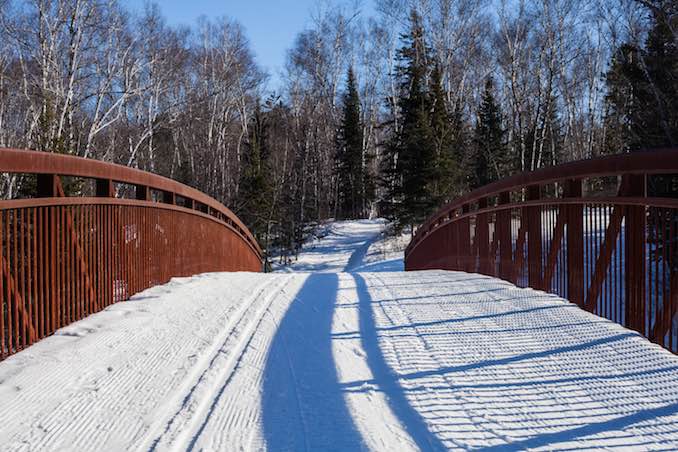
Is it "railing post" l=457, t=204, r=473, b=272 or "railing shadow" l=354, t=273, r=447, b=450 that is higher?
"railing post" l=457, t=204, r=473, b=272

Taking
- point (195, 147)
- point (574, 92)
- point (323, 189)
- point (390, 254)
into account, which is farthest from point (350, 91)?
point (390, 254)

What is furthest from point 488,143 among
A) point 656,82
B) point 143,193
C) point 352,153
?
point 143,193

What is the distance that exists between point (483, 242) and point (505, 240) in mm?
947

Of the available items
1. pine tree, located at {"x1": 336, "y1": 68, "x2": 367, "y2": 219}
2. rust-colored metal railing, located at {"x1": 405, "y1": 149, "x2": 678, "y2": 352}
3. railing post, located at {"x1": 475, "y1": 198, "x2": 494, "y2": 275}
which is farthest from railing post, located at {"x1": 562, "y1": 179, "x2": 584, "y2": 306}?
pine tree, located at {"x1": 336, "y1": 68, "x2": 367, "y2": 219}

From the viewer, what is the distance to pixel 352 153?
41156 mm

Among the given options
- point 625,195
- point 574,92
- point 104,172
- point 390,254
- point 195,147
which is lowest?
point 390,254

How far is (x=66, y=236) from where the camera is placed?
3.85 m

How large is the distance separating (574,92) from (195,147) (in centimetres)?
2376

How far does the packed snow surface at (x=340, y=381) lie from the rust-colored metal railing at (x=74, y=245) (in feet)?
0.57

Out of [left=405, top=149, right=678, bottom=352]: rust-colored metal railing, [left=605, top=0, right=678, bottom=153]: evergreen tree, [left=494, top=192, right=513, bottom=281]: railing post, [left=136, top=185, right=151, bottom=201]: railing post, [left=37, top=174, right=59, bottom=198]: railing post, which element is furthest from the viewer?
[left=605, top=0, right=678, bottom=153]: evergreen tree

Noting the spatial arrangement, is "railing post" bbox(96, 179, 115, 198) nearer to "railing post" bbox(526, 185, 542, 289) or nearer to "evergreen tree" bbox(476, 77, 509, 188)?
"railing post" bbox(526, 185, 542, 289)

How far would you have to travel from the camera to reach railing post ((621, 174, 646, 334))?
3.61 meters

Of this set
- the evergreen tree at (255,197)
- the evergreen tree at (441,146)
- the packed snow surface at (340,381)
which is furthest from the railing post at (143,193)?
the evergreen tree at (441,146)

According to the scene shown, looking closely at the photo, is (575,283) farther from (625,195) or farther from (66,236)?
(66,236)
